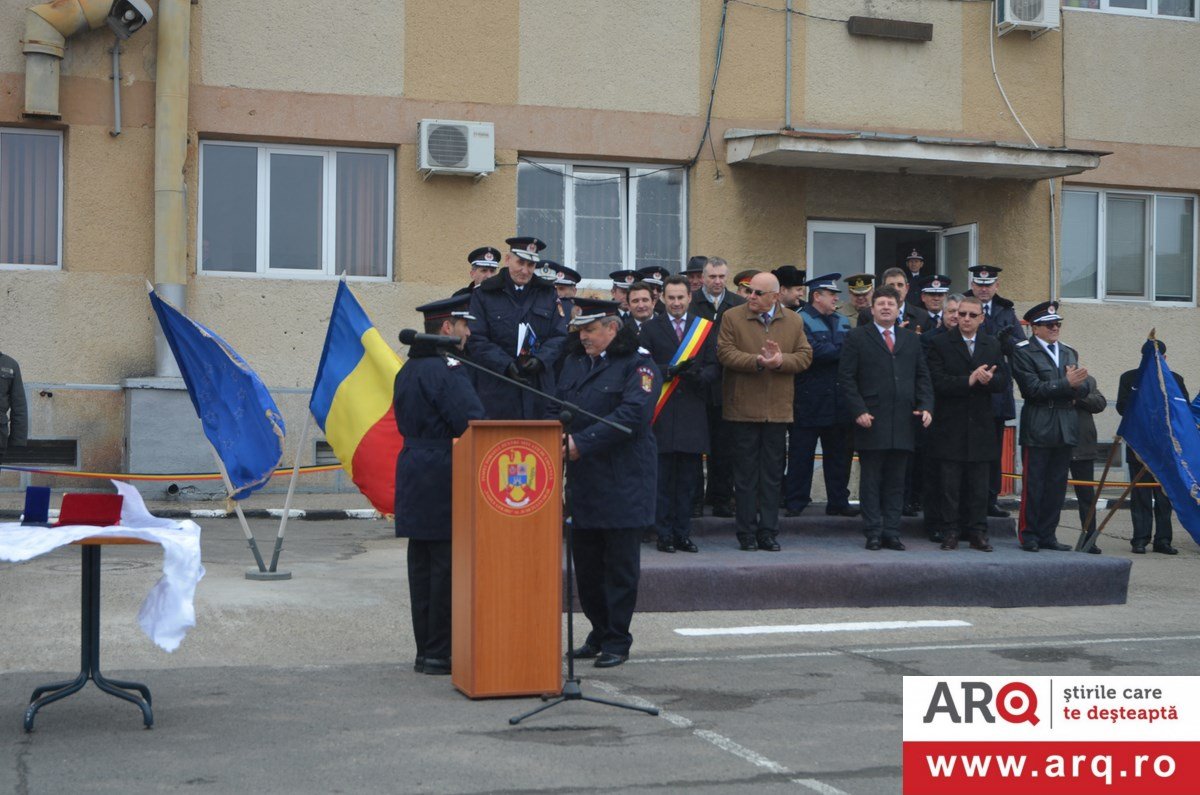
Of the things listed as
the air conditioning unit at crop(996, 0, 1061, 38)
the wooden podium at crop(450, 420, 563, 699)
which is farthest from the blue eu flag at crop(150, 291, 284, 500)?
the air conditioning unit at crop(996, 0, 1061, 38)

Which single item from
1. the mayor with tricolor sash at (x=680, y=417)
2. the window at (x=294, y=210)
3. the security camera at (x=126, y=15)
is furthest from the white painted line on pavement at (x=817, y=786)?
the security camera at (x=126, y=15)

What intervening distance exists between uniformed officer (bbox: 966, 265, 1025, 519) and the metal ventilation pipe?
8.51m

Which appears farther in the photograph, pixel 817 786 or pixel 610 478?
pixel 610 478

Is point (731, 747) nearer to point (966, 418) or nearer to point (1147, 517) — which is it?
point (966, 418)

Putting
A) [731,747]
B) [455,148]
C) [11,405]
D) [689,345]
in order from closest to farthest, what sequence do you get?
[731,747]
[689,345]
[11,405]
[455,148]

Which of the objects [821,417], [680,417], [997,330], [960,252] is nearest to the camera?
[680,417]

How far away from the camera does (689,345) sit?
1124 centimetres

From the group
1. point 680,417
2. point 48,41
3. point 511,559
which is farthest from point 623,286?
point 48,41

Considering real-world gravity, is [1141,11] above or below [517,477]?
above

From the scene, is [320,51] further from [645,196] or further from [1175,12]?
[1175,12]

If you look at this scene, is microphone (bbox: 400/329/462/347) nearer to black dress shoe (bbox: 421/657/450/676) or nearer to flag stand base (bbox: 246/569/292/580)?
black dress shoe (bbox: 421/657/450/676)

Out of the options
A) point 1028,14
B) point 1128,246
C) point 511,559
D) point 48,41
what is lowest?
point 511,559

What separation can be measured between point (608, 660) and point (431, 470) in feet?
4.83

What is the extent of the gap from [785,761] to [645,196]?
1155cm
